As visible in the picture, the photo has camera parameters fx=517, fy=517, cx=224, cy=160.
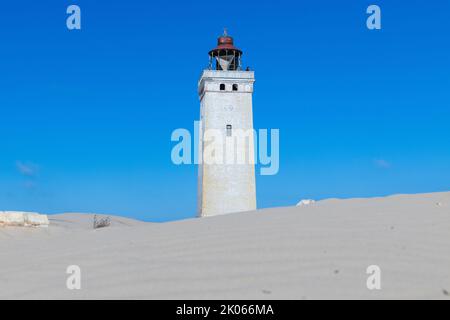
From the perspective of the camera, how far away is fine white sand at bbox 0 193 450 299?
2951 mm

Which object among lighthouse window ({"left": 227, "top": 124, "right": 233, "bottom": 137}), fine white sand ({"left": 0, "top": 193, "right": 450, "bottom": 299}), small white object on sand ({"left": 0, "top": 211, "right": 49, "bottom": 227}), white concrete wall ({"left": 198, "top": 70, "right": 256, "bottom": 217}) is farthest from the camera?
lighthouse window ({"left": 227, "top": 124, "right": 233, "bottom": 137})

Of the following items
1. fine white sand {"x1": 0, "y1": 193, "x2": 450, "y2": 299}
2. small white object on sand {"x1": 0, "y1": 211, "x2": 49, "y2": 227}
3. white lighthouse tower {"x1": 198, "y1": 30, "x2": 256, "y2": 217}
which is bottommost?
fine white sand {"x1": 0, "y1": 193, "x2": 450, "y2": 299}

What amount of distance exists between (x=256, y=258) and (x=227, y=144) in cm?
1983

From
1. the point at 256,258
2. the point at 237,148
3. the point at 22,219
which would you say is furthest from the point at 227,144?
the point at 256,258

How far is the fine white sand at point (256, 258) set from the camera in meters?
2.95

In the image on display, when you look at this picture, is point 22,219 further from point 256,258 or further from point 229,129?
point 229,129

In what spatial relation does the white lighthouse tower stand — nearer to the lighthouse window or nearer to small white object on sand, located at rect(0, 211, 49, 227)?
the lighthouse window

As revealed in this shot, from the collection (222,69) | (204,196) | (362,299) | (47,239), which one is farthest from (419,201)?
(222,69)

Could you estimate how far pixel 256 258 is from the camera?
3.49m

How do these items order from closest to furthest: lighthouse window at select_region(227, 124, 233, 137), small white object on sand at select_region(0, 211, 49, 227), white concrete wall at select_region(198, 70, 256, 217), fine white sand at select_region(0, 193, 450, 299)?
1. fine white sand at select_region(0, 193, 450, 299)
2. small white object on sand at select_region(0, 211, 49, 227)
3. white concrete wall at select_region(198, 70, 256, 217)
4. lighthouse window at select_region(227, 124, 233, 137)

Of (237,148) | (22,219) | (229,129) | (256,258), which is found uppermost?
(229,129)

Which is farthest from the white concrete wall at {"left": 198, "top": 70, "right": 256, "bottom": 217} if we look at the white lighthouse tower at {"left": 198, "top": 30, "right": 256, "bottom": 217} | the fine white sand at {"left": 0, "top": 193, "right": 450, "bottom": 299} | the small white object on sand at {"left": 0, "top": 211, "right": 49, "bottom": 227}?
the fine white sand at {"left": 0, "top": 193, "right": 450, "bottom": 299}

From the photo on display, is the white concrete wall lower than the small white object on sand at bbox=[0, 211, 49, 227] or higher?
higher
